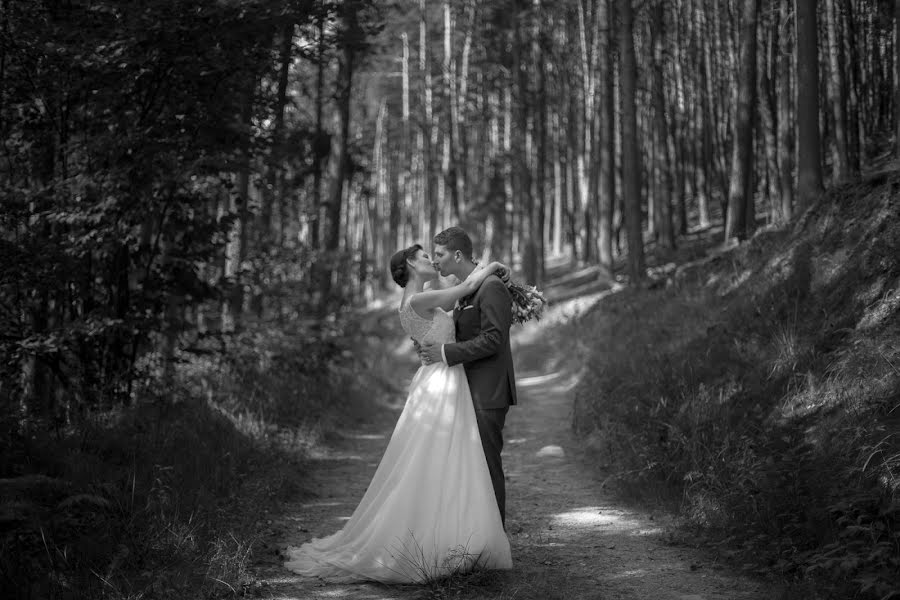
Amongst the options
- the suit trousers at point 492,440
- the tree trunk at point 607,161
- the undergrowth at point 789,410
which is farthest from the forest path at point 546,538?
the tree trunk at point 607,161

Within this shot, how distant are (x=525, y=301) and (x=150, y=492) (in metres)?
2.95

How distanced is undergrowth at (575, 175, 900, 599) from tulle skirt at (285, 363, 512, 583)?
1.75m

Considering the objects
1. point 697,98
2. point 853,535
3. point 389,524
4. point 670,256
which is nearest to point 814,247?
point 853,535

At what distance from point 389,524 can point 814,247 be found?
21.6ft

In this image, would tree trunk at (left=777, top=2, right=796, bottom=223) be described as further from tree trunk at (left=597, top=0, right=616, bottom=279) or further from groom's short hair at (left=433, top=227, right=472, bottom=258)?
groom's short hair at (left=433, top=227, right=472, bottom=258)

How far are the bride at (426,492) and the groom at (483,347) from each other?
3.2 inches

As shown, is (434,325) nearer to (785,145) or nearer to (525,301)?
(525,301)

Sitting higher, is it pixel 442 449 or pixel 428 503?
pixel 442 449

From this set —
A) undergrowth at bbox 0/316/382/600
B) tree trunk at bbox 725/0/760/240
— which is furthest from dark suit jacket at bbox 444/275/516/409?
tree trunk at bbox 725/0/760/240

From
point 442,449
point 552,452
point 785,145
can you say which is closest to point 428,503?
point 442,449

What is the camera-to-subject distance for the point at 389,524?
493 cm

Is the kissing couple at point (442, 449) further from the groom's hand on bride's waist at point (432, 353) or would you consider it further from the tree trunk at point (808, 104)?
the tree trunk at point (808, 104)

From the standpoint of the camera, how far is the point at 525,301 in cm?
564

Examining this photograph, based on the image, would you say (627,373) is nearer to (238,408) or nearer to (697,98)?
(238,408)
